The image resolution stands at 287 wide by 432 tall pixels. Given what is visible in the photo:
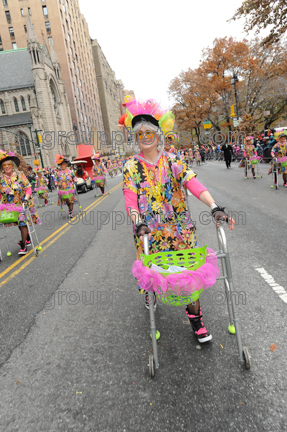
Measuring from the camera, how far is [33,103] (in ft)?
156

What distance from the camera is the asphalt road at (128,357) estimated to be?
2.17 meters

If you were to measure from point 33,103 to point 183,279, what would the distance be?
51844 millimetres

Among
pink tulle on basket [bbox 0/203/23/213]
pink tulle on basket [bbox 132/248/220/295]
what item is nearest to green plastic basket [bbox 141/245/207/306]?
pink tulle on basket [bbox 132/248/220/295]

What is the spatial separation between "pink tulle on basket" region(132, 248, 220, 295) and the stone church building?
43265 millimetres

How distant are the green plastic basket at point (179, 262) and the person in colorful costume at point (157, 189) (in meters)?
0.28

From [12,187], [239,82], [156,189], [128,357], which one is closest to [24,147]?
[239,82]

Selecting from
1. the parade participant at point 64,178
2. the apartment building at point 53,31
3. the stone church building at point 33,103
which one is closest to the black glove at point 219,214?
the parade participant at point 64,178

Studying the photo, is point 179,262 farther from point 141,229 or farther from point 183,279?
point 141,229

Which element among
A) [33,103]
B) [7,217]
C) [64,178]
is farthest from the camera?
[33,103]

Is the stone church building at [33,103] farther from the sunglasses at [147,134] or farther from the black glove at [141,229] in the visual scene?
the black glove at [141,229]

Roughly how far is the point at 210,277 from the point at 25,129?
51.1 metres

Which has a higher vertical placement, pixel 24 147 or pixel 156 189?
pixel 24 147

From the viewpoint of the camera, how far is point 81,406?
2330mm

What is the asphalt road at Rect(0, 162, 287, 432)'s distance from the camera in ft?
7.12
